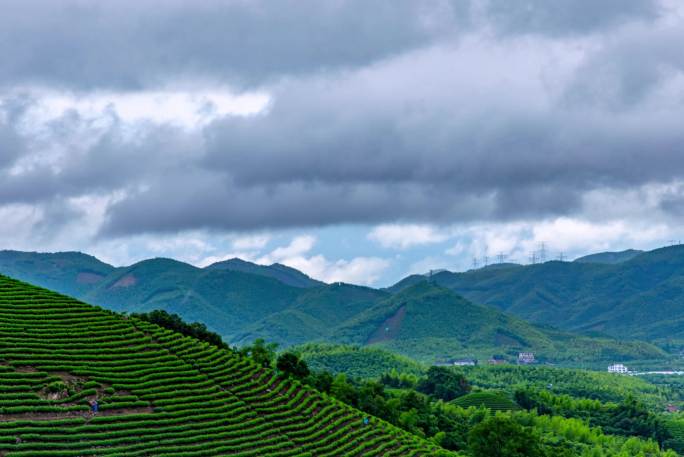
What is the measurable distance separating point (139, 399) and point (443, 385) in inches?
3475

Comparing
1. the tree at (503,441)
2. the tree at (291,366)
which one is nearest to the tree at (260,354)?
the tree at (291,366)

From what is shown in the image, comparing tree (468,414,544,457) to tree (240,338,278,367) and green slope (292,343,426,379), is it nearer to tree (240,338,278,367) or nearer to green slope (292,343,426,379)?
tree (240,338,278,367)

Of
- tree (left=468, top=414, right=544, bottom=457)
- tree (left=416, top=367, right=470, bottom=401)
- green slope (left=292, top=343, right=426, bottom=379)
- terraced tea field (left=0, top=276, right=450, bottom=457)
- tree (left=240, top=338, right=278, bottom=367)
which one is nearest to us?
terraced tea field (left=0, top=276, right=450, bottom=457)

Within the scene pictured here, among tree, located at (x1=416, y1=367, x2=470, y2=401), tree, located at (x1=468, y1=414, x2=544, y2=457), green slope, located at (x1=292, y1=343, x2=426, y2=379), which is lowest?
tree, located at (x1=468, y1=414, x2=544, y2=457)

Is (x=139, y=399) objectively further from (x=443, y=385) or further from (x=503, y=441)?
(x=443, y=385)

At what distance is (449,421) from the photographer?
104062 mm

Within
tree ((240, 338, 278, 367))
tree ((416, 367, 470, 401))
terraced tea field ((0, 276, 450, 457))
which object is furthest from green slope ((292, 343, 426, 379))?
terraced tea field ((0, 276, 450, 457))

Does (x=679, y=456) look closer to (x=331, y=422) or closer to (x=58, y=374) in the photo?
(x=331, y=422)

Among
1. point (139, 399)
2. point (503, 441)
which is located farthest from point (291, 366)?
point (139, 399)

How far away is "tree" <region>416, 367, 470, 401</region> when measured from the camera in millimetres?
140625

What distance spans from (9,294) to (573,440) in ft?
242

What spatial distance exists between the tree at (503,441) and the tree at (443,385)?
2273 inches

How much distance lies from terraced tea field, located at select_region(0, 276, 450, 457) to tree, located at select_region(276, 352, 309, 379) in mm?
10044

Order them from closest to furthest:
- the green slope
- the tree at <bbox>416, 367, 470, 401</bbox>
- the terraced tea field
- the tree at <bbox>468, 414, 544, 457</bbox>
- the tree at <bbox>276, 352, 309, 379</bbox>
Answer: the terraced tea field
the tree at <bbox>468, 414, 544, 457</bbox>
the tree at <bbox>276, 352, 309, 379</bbox>
the tree at <bbox>416, 367, 470, 401</bbox>
the green slope
